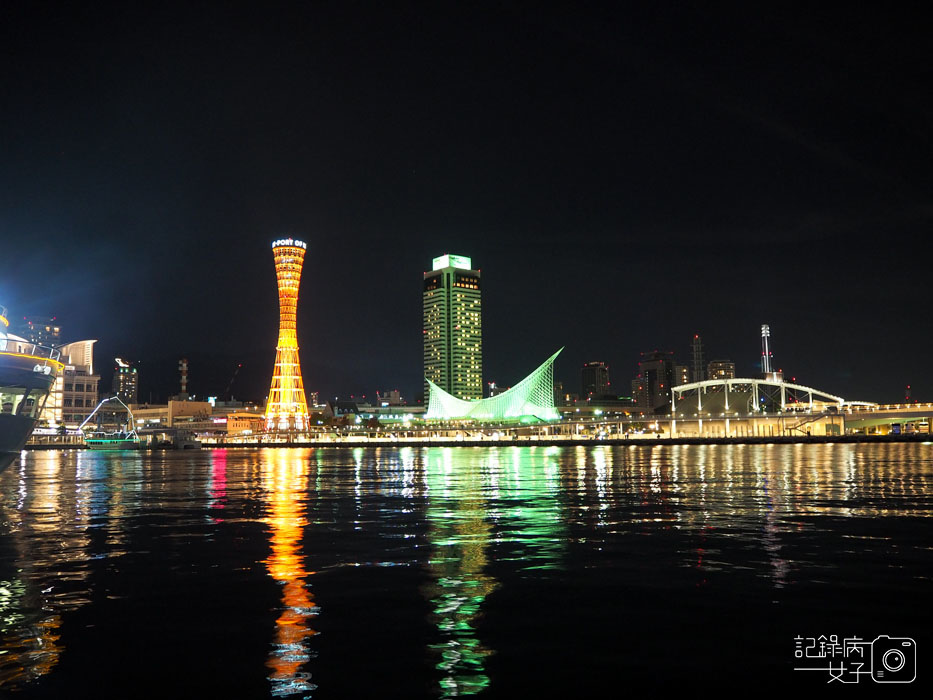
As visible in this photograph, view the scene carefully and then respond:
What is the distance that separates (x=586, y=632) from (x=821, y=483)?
26.3m

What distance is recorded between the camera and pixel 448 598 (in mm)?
9898

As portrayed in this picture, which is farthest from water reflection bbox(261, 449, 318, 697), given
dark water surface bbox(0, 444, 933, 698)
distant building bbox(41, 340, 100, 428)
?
distant building bbox(41, 340, 100, 428)

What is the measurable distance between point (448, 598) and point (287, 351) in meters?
107

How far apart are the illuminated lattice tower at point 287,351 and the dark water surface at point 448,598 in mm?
89992

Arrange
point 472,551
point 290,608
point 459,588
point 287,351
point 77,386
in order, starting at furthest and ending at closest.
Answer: point 77,386 < point 287,351 < point 472,551 < point 459,588 < point 290,608

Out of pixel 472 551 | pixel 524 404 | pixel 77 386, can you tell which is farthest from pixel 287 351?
pixel 472 551

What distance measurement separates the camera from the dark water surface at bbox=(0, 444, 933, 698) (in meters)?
6.91

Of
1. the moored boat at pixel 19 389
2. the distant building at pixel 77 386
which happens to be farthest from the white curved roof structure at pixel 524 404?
the moored boat at pixel 19 389

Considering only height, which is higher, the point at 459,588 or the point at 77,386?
the point at 77,386

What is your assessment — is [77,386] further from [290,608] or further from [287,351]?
[290,608]

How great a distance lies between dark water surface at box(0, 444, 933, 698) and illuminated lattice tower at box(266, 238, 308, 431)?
295 feet

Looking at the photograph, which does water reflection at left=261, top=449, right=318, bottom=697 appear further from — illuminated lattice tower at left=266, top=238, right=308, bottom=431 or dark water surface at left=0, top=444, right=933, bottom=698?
illuminated lattice tower at left=266, top=238, right=308, bottom=431

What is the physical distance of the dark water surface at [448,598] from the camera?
6910 millimetres

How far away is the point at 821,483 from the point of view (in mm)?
31031
